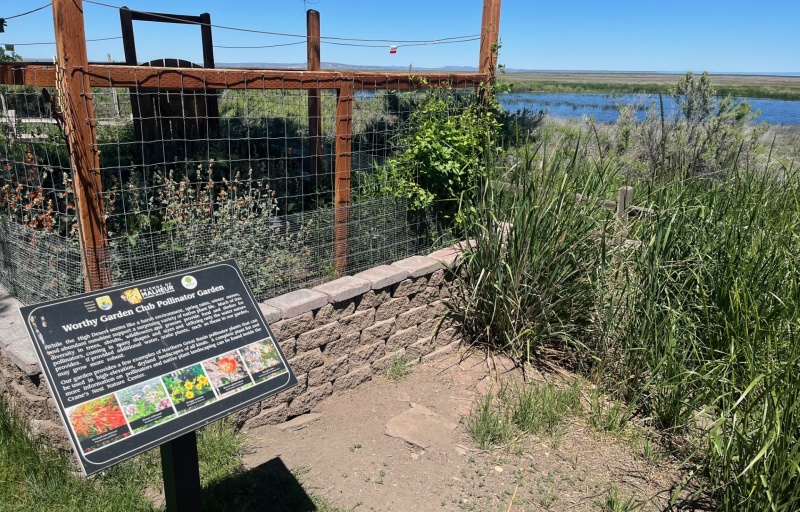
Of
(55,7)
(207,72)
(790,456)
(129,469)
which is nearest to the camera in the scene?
(790,456)

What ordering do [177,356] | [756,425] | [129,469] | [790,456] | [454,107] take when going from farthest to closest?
[454,107], [129,469], [756,425], [790,456], [177,356]

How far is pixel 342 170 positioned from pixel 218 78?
1231mm

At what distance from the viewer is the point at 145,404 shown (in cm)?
208

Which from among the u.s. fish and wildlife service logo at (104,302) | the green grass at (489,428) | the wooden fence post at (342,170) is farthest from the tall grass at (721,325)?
the u.s. fish and wildlife service logo at (104,302)

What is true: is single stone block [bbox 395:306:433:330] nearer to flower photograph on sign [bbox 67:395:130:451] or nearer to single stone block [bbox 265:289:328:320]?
single stone block [bbox 265:289:328:320]

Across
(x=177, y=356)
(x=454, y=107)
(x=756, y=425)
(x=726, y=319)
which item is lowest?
(x=756, y=425)

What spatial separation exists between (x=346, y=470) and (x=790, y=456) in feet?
6.58

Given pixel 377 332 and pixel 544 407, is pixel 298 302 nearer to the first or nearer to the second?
pixel 377 332

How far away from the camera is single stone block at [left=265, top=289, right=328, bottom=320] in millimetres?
3631

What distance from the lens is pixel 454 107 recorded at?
5668 mm

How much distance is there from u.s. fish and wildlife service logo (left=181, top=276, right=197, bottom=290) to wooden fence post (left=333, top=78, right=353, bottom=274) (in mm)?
2436

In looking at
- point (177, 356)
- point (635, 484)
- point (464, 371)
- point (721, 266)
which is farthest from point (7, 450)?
point (721, 266)

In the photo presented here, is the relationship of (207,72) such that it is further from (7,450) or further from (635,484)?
(635,484)

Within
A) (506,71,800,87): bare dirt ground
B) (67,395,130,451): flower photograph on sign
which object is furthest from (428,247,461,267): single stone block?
(506,71,800,87): bare dirt ground
